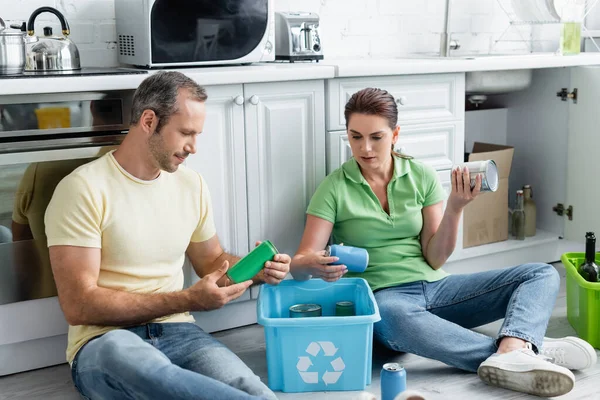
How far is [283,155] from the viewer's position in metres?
2.59

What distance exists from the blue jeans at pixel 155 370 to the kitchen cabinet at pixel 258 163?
51cm

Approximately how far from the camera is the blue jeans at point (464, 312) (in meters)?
2.22

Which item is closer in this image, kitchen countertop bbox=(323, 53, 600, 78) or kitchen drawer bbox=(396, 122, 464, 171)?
kitchen countertop bbox=(323, 53, 600, 78)

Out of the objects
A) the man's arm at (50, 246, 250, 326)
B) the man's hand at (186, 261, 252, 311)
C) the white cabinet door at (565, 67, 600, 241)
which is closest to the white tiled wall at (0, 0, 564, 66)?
the white cabinet door at (565, 67, 600, 241)

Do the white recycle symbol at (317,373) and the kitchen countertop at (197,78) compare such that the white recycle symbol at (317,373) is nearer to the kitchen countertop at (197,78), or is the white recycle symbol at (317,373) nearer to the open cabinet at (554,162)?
the kitchen countertop at (197,78)

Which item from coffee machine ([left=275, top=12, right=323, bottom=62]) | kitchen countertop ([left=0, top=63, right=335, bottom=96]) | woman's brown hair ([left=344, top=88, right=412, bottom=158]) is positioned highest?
coffee machine ([left=275, top=12, right=323, bottom=62])

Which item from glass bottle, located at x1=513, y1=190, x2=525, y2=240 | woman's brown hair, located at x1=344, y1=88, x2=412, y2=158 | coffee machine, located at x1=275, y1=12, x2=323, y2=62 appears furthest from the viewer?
glass bottle, located at x1=513, y1=190, x2=525, y2=240

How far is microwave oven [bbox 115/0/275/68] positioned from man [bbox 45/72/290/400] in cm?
55

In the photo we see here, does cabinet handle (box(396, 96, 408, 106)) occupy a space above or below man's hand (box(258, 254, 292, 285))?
above

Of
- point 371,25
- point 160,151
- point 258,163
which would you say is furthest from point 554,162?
point 160,151

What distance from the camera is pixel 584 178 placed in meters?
3.16

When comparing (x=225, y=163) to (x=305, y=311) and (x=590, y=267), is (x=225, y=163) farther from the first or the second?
(x=590, y=267)

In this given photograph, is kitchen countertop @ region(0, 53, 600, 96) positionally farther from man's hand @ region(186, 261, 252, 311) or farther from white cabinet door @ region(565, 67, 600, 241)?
man's hand @ region(186, 261, 252, 311)

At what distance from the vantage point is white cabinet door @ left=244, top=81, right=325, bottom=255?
2.53m
